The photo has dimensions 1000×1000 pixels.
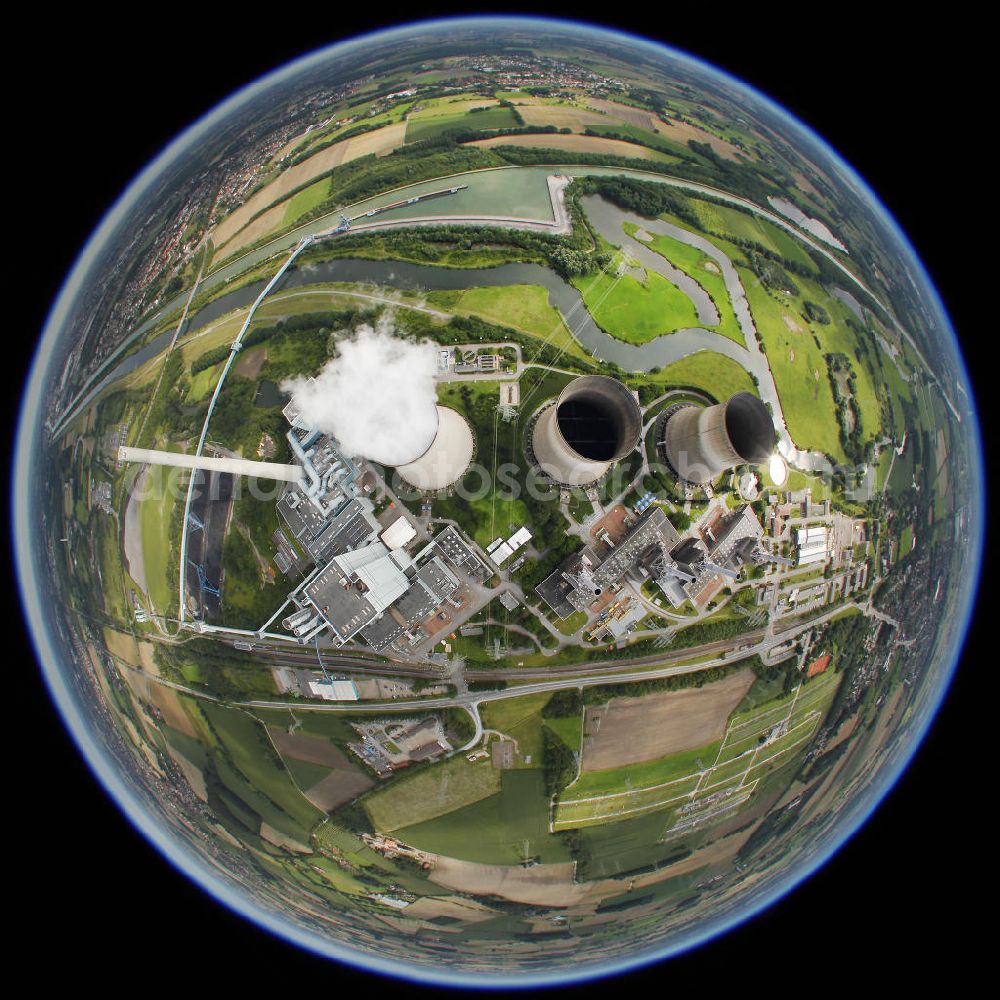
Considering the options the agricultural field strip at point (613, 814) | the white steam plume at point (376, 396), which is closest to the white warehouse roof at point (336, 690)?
the white steam plume at point (376, 396)

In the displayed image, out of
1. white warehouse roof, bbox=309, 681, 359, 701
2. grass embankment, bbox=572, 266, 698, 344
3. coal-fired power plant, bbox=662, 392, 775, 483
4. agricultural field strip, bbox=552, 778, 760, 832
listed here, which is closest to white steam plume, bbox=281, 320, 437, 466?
grass embankment, bbox=572, 266, 698, 344

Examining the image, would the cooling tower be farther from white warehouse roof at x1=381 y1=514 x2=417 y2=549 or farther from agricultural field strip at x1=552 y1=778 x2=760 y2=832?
agricultural field strip at x1=552 y1=778 x2=760 y2=832

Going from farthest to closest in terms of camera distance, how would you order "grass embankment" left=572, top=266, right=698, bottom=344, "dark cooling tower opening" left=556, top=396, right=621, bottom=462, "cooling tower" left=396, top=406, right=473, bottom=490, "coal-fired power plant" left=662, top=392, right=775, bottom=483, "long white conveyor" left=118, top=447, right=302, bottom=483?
1. "grass embankment" left=572, top=266, right=698, bottom=344
2. "long white conveyor" left=118, top=447, right=302, bottom=483
3. "dark cooling tower opening" left=556, top=396, right=621, bottom=462
4. "cooling tower" left=396, top=406, right=473, bottom=490
5. "coal-fired power plant" left=662, top=392, right=775, bottom=483

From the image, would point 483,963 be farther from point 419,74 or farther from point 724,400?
point 419,74

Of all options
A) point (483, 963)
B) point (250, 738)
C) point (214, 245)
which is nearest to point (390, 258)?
point (214, 245)

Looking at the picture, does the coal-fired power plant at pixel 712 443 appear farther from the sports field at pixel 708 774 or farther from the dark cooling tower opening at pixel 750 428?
the sports field at pixel 708 774

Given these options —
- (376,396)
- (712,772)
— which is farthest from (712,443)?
(712,772)

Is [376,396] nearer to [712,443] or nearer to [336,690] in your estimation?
[336,690]
